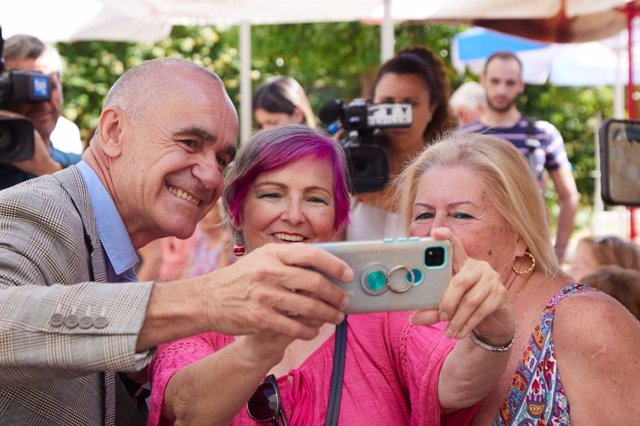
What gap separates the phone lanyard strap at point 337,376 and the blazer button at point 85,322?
800 mm

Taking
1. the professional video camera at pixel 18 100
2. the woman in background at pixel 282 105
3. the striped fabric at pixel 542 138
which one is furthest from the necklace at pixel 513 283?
the striped fabric at pixel 542 138

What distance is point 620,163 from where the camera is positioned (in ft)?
8.43

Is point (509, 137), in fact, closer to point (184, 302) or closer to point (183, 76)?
point (183, 76)

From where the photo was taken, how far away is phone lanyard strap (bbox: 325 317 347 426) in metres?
2.08

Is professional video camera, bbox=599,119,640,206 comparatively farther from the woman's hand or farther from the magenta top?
the woman's hand

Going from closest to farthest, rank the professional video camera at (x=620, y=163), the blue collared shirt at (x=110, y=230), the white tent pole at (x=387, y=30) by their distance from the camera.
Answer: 1. the blue collared shirt at (x=110, y=230)
2. the professional video camera at (x=620, y=163)
3. the white tent pole at (x=387, y=30)

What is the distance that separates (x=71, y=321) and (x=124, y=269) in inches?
23.4

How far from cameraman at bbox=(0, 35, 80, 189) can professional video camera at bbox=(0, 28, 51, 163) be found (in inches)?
3.4

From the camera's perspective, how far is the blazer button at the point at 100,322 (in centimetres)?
145

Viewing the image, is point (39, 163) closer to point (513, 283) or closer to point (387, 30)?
point (513, 283)

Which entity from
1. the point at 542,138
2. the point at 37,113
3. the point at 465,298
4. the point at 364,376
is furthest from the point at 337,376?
the point at 542,138

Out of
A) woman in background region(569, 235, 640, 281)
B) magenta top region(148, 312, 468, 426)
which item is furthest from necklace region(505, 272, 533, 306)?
woman in background region(569, 235, 640, 281)

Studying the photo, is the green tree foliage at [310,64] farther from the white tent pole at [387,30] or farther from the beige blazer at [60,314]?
the beige blazer at [60,314]

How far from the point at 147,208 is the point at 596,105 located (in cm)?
1551
